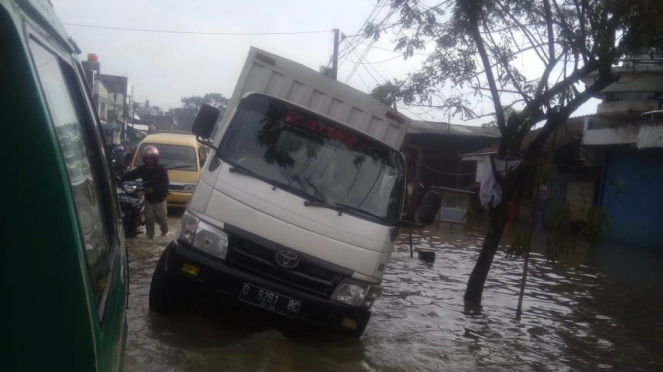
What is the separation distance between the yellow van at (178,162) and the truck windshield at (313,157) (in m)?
9.23

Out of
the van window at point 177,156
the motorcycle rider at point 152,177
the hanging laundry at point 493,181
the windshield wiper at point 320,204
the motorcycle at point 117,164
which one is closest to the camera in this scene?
the windshield wiper at point 320,204

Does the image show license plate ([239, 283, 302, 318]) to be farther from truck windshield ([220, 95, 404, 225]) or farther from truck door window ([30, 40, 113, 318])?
truck door window ([30, 40, 113, 318])

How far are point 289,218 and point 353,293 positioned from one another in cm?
85

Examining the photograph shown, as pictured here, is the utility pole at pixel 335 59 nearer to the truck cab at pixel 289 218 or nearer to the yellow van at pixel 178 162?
the yellow van at pixel 178 162

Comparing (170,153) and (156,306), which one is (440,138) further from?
(156,306)

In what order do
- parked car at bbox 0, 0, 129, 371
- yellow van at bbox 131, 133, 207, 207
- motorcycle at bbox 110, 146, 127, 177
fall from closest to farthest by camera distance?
parked car at bbox 0, 0, 129, 371
motorcycle at bbox 110, 146, 127, 177
yellow van at bbox 131, 133, 207, 207

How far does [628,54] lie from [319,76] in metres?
3.80

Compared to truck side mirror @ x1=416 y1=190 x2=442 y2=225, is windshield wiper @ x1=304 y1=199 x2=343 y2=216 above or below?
below

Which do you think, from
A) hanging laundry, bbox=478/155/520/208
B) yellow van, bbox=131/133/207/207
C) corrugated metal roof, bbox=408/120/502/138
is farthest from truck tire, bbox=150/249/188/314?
corrugated metal roof, bbox=408/120/502/138

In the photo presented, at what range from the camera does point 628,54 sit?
810 centimetres

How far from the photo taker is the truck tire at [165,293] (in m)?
6.14

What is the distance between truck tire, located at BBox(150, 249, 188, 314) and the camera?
6.14 meters

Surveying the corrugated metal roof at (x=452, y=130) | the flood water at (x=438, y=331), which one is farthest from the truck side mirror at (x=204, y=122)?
the corrugated metal roof at (x=452, y=130)

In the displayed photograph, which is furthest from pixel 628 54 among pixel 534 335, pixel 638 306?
pixel 638 306
